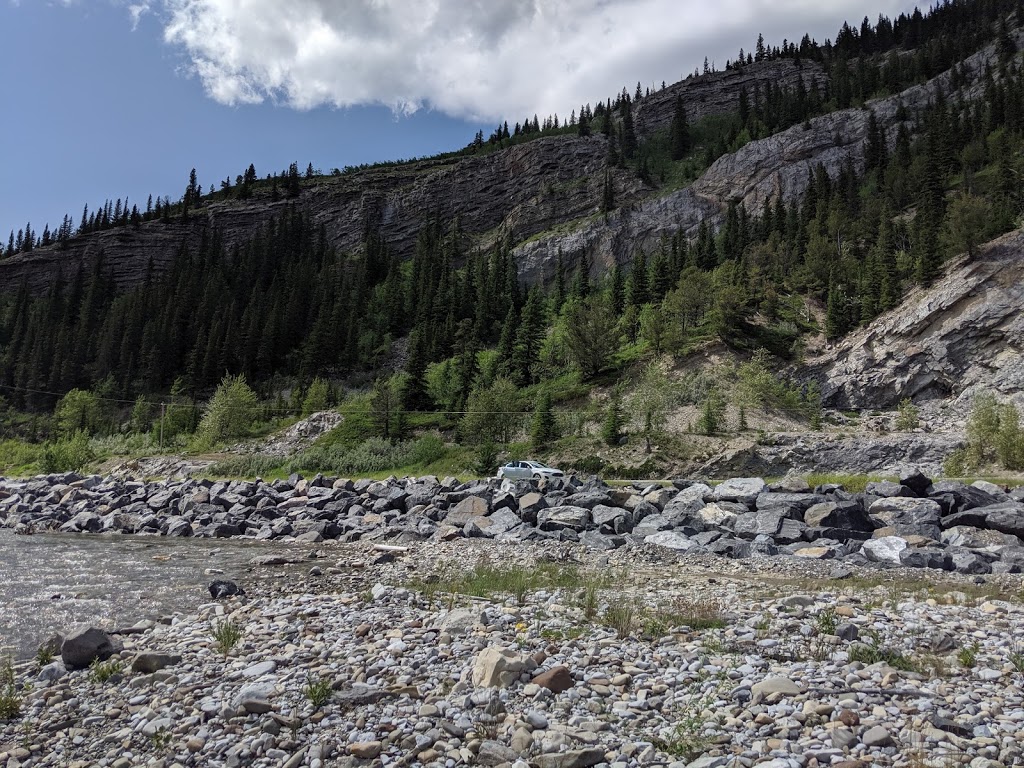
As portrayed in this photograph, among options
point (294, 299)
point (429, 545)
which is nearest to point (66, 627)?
point (429, 545)

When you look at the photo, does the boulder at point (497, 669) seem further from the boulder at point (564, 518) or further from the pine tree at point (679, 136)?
the pine tree at point (679, 136)

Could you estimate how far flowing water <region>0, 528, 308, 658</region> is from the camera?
11.0 meters

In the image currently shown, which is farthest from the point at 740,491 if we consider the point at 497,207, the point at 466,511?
the point at 497,207

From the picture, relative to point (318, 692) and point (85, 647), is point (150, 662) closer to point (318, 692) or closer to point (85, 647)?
point (85, 647)

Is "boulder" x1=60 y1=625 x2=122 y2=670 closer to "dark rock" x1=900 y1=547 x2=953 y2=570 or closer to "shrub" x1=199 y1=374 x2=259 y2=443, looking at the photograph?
"dark rock" x1=900 y1=547 x2=953 y2=570

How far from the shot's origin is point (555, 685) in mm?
6363

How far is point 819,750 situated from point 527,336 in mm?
64504

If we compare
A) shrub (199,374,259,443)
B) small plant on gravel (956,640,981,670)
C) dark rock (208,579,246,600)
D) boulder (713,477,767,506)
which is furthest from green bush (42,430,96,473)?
small plant on gravel (956,640,981,670)

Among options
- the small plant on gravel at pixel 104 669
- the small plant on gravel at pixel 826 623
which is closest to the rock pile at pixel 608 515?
the small plant on gravel at pixel 826 623

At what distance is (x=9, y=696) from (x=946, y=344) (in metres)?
62.8

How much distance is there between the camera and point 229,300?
124m

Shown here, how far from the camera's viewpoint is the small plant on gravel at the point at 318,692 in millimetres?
6215

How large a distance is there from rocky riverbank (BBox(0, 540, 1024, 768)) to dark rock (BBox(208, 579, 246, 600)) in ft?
4.96

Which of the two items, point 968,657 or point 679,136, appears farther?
point 679,136
